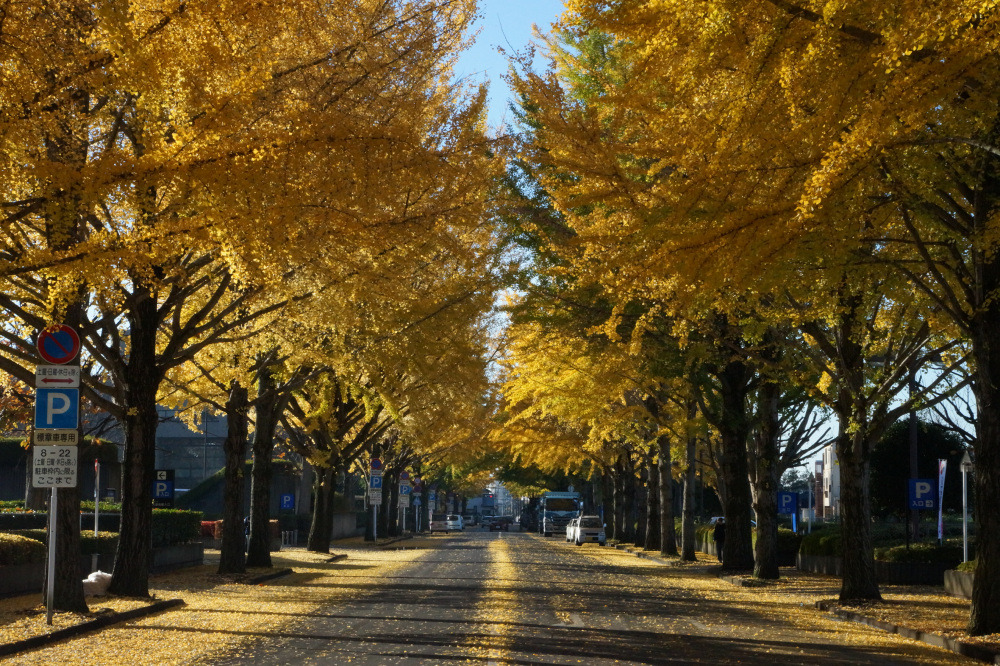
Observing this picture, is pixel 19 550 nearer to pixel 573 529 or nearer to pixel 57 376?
pixel 57 376

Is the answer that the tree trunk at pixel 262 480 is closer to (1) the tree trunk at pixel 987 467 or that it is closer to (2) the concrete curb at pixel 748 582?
(2) the concrete curb at pixel 748 582

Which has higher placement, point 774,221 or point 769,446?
point 774,221

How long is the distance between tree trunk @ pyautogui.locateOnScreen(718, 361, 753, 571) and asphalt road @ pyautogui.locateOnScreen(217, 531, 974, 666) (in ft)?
12.3

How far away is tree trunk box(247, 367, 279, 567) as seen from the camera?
87.8 feet

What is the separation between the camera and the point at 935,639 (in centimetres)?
1347

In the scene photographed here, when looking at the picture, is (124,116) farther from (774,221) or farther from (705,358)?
(705,358)

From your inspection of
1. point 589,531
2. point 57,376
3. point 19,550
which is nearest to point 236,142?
point 57,376

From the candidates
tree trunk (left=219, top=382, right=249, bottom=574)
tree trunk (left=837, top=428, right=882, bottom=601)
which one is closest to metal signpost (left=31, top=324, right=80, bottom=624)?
tree trunk (left=219, top=382, right=249, bottom=574)

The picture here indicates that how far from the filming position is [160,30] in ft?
30.0

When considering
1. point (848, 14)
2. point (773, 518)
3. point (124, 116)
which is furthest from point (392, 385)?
point (848, 14)

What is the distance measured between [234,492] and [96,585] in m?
7.23

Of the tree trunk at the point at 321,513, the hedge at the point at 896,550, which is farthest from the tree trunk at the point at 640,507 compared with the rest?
the hedge at the point at 896,550

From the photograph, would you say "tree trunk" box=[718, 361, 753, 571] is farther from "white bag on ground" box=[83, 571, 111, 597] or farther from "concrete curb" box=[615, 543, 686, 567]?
"white bag on ground" box=[83, 571, 111, 597]

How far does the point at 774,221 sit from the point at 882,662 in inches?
206
